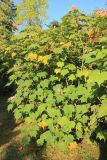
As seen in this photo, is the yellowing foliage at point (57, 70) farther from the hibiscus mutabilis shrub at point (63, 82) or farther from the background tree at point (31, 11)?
the background tree at point (31, 11)

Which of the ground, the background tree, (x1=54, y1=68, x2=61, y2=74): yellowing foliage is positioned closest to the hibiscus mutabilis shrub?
(x1=54, y1=68, x2=61, y2=74): yellowing foliage

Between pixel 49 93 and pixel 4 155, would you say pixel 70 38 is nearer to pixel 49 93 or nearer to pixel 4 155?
pixel 49 93

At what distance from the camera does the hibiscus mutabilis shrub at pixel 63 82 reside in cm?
618

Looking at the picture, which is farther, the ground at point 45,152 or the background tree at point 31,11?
the background tree at point 31,11

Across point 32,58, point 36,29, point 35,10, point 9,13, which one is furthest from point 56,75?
point 9,13

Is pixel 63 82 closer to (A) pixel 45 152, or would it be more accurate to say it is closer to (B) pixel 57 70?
(B) pixel 57 70

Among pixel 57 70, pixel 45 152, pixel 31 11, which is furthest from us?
pixel 31 11

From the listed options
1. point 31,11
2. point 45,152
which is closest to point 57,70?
point 45,152

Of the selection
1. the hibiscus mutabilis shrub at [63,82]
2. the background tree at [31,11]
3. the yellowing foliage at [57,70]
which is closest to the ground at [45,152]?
the hibiscus mutabilis shrub at [63,82]

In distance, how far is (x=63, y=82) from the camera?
6.71m

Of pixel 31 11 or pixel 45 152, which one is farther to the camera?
pixel 31 11

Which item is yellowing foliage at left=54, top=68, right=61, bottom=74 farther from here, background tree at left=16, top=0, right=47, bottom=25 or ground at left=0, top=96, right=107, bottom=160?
background tree at left=16, top=0, right=47, bottom=25

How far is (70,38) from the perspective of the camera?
6.35 meters

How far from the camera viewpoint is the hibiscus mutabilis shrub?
20.3 feet
